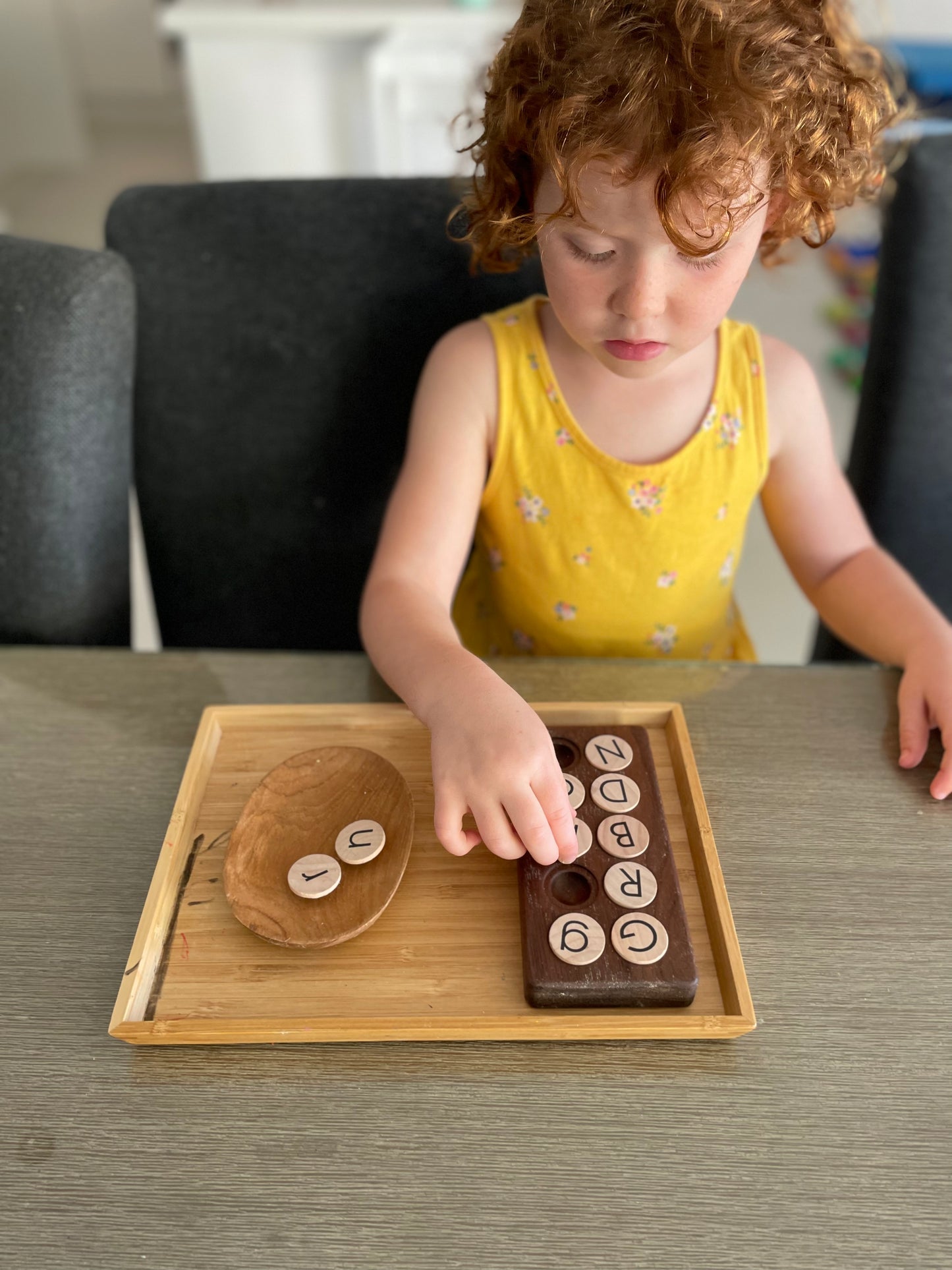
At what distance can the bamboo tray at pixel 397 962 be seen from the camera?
46 centimetres

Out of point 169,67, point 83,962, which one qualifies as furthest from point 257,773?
point 169,67

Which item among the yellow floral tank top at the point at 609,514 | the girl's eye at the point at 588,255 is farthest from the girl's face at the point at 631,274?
the yellow floral tank top at the point at 609,514

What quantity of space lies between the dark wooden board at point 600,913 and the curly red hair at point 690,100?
0.35m

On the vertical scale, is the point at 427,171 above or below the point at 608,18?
below

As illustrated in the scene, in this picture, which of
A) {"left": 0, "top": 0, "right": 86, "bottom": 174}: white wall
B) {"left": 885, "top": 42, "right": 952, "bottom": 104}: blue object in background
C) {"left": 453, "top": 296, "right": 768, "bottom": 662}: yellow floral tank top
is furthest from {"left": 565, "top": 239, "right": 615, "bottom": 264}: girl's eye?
{"left": 0, "top": 0, "right": 86, "bottom": 174}: white wall

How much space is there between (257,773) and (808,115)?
564mm

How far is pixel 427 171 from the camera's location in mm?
2346

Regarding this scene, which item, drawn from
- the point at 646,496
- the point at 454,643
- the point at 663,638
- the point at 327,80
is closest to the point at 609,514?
the point at 646,496

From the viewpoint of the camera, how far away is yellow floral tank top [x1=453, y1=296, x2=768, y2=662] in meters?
0.86

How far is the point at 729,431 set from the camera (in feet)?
2.82

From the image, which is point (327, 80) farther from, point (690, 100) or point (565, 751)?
point (565, 751)

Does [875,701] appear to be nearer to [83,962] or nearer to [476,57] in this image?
[83,962]

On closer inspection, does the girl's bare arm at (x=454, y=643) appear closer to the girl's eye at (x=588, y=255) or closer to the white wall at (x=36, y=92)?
the girl's eye at (x=588, y=255)

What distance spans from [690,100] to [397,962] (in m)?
0.54
